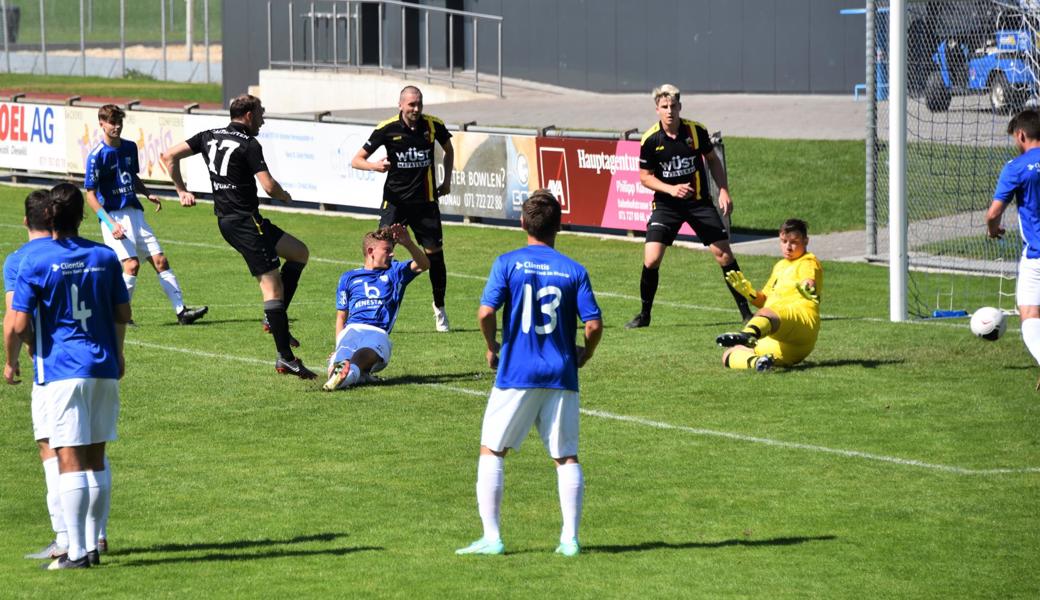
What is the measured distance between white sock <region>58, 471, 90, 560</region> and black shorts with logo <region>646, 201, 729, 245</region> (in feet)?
28.4

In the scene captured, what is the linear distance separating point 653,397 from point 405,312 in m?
5.17

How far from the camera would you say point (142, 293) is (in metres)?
18.3

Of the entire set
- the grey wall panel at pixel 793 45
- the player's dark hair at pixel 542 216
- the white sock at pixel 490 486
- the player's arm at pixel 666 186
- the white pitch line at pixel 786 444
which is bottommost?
the white pitch line at pixel 786 444

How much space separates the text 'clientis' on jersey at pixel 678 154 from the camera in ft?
50.3

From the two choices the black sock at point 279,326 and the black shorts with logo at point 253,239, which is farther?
the black shorts with logo at point 253,239

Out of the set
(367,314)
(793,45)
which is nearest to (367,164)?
(367,314)

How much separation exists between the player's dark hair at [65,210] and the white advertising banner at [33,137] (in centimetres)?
2411

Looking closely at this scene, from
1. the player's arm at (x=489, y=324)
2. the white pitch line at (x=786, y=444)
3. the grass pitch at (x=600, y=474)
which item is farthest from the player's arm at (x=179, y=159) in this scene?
the player's arm at (x=489, y=324)

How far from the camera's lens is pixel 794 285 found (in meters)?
13.1

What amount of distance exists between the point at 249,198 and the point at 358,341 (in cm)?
173

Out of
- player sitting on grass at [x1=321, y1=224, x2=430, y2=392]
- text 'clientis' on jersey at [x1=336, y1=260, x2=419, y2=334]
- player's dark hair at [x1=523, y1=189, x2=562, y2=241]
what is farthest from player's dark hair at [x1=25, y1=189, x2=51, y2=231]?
text 'clientis' on jersey at [x1=336, y1=260, x2=419, y2=334]

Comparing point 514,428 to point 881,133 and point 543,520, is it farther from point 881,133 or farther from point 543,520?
point 881,133

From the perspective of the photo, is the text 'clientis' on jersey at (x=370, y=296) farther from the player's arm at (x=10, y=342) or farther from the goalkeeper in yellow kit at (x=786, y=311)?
the player's arm at (x=10, y=342)

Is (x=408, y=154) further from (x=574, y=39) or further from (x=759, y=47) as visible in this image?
(x=574, y=39)
